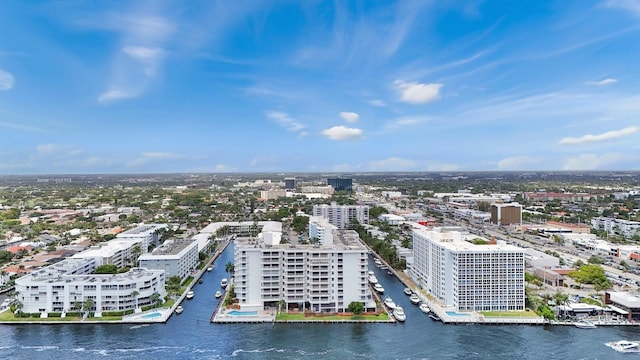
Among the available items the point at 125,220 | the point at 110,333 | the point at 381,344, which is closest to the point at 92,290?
the point at 110,333

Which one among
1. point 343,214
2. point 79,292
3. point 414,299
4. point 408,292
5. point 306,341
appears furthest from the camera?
point 343,214

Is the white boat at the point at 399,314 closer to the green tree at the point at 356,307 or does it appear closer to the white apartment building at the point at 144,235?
the green tree at the point at 356,307

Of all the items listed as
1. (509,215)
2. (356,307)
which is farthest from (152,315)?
(509,215)

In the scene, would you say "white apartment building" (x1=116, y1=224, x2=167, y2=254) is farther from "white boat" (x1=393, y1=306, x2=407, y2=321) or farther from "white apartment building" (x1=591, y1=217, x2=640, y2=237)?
"white apartment building" (x1=591, y1=217, x2=640, y2=237)

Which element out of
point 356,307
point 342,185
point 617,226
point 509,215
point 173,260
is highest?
point 342,185

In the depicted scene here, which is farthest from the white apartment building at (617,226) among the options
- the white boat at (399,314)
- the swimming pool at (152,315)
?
the swimming pool at (152,315)

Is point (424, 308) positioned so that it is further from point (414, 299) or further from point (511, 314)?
point (511, 314)

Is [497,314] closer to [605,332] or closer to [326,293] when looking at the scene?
[605,332]
